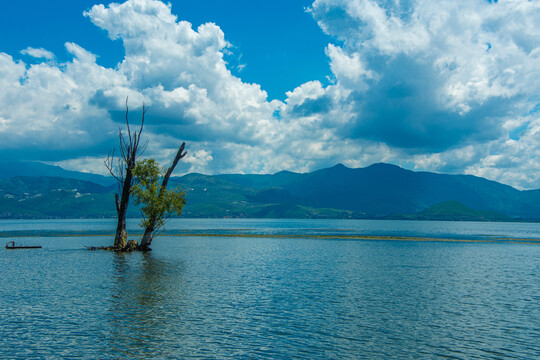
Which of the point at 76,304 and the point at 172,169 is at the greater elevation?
the point at 172,169

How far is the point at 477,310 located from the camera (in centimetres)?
4141

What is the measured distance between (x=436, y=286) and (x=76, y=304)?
46159mm

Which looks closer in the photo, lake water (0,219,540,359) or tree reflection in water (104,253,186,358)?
lake water (0,219,540,359)

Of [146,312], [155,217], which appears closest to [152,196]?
[155,217]

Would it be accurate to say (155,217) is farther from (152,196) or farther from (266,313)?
(266,313)

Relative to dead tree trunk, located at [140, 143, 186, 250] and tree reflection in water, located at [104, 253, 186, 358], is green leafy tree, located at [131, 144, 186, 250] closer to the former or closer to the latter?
dead tree trunk, located at [140, 143, 186, 250]

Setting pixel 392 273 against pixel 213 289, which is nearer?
pixel 213 289

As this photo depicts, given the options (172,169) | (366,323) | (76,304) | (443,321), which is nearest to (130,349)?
(76,304)

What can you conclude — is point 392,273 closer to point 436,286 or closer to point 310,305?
point 436,286

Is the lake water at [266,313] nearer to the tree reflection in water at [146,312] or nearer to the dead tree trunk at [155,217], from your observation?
the tree reflection in water at [146,312]

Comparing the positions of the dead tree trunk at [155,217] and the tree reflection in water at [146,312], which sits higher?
the dead tree trunk at [155,217]

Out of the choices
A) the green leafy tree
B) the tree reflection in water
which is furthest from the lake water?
the green leafy tree

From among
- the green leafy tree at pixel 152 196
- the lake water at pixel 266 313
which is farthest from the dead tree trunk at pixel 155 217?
the lake water at pixel 266 313

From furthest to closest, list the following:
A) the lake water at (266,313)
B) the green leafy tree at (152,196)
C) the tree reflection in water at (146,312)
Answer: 1. the green leafy tree at (152,196)
2. the tree reflection in water at (146,312)
3. the lake water at (266,313)
